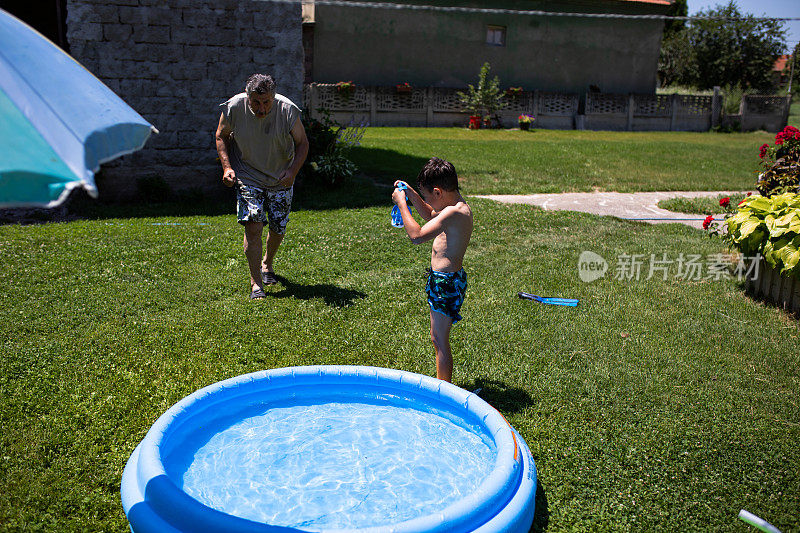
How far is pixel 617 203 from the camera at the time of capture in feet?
39.4

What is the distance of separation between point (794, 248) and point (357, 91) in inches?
751

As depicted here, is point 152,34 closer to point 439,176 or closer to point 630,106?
point 439,176

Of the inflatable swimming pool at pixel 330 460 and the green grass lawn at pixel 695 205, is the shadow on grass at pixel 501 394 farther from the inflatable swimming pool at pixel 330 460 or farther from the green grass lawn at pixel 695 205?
the green grass lawn at pixel 695 205

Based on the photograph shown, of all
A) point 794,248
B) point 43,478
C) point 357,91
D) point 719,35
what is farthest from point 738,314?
point 719,35

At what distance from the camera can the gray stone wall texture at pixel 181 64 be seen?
10.1 metres

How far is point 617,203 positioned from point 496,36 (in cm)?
1775

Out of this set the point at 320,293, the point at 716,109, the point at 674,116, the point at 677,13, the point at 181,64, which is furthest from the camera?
the point at 677,13

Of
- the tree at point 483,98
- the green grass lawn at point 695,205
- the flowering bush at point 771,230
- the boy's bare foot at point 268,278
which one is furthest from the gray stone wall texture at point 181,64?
the tree at point 483,98

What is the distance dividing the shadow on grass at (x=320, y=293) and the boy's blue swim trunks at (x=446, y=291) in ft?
6.76

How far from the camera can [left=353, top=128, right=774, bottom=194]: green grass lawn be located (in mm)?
13455

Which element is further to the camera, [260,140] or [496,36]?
[496,36]

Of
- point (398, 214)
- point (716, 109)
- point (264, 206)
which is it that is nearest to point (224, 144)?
point (264, 206)

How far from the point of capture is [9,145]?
1.94 meters

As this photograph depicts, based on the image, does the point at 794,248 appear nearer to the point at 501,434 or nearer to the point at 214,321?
the point at 501,434
